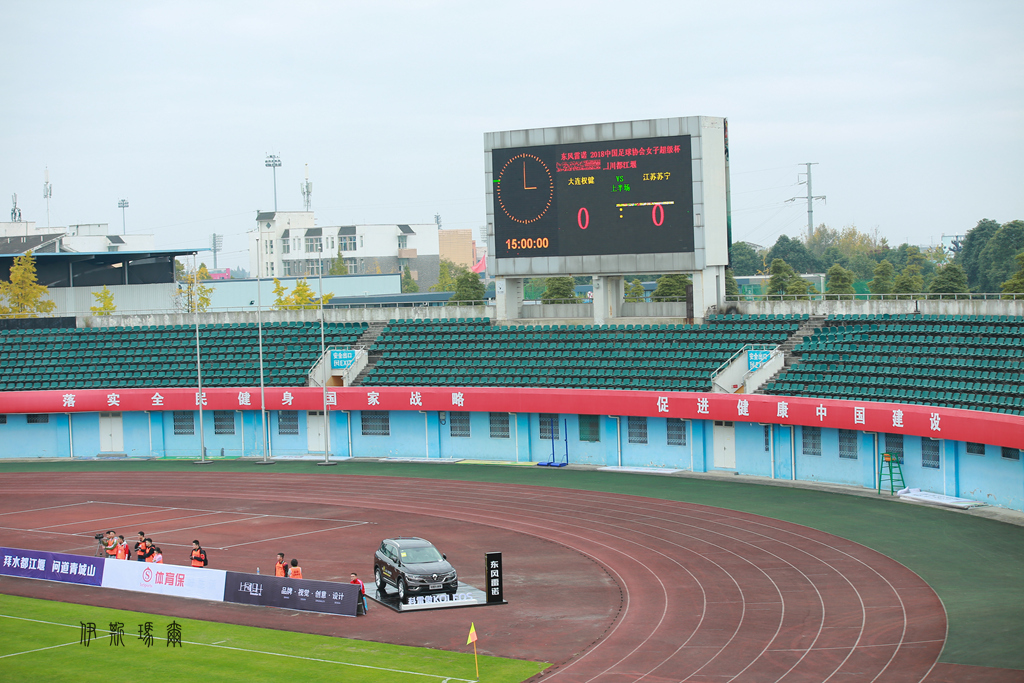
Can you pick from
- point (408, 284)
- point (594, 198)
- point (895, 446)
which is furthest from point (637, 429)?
point (408, 284)

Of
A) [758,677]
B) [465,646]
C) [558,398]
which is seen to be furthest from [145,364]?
[758,677]

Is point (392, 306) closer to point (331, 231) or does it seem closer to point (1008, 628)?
point (1008, 628)

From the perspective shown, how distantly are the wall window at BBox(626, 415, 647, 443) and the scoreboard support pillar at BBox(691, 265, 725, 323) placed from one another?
7194 mm

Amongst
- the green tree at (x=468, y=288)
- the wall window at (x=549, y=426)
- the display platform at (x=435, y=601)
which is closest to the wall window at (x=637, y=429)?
the wall window at (x=549, y=426)

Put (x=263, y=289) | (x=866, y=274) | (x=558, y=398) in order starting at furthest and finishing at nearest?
(x=866, y=274), (x=263, y=289), (x=558, y=398)

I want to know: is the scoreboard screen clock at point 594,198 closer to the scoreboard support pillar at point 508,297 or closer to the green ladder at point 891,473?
the scoreboard support pillar at point 508,297

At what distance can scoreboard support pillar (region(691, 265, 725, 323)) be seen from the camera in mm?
53906

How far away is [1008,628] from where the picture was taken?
957 inches

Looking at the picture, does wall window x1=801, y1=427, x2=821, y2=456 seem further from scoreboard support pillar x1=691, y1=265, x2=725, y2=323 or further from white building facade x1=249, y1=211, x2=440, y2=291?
white building facade x1=249, y1=211, x2=440, y2=291

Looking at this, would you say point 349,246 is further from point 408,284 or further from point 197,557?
point 197,557

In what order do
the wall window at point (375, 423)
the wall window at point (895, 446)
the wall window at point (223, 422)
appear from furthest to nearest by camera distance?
the wall window at point (223, 422) < the wall window at point (375, 423) < the wall window at point (895, 446)

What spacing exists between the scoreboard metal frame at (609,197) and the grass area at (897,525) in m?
12.1

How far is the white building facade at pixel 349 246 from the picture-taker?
19088cm

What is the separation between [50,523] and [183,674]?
2078 centimetres
